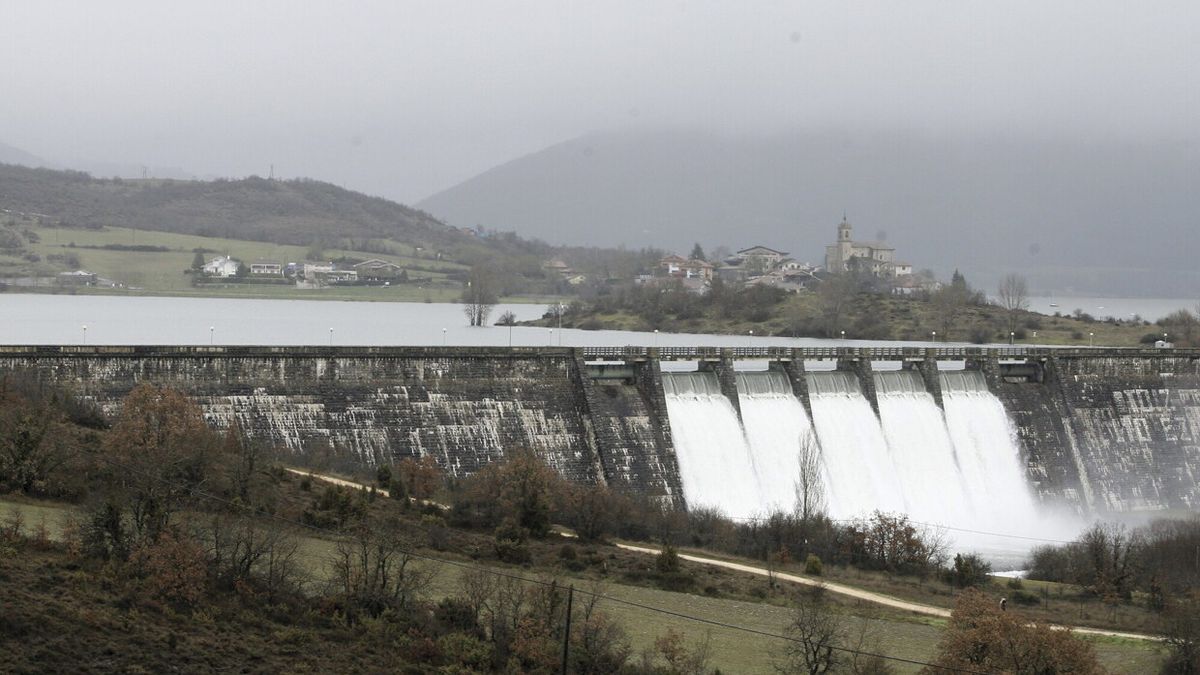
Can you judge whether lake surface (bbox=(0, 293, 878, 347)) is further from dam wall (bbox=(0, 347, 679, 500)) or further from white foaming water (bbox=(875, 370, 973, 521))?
dam wall (bbox=(0, 347, 679, 500))

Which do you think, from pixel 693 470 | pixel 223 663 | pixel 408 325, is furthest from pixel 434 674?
pixel 408 325

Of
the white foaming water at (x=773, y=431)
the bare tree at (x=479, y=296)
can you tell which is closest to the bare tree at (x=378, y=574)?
the white foaming water at (x=773, y=431)

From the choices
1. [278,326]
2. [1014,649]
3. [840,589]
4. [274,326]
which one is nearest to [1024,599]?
[840,589]

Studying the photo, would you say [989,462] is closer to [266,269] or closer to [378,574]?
Result: [378,574]

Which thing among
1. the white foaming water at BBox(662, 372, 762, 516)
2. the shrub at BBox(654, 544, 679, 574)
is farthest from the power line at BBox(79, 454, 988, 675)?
the white foaming water at BBox(662, 372, 762, 516)

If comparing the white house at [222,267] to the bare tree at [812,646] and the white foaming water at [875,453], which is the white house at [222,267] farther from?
the bare tree at [812,646]
